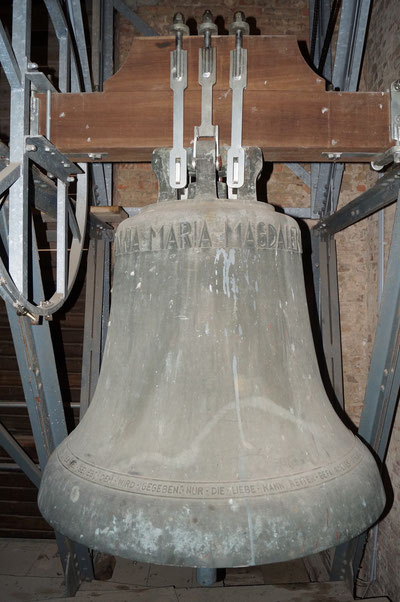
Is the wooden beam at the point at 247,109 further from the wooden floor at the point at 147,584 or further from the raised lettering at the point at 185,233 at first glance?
the wooden floor at the point at 147,584

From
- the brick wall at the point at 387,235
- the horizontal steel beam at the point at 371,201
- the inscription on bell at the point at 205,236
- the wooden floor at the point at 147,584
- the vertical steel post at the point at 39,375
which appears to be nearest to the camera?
the inscription on bell at the point at 205,236

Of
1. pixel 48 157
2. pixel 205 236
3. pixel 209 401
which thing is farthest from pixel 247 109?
pixel 209 401

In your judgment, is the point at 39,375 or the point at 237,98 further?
the point at 39,375

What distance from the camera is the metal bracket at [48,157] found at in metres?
1.40

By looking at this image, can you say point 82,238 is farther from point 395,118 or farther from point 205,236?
point 395,118

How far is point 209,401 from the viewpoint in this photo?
3.52ft

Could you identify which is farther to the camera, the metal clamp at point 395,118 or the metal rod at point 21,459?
the metal rod at point 21,459

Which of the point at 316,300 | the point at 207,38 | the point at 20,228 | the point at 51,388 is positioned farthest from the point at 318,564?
the point at 207,38

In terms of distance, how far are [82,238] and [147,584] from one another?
2.95m

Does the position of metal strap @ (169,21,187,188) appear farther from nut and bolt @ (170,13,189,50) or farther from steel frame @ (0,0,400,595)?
steel frame @ (0,0,400,595)

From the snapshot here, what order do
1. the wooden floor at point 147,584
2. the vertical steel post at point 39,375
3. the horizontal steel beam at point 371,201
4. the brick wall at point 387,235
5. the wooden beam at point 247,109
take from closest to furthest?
1. the wooden beam at point 247,109
2. the horizontal steel beam at point 371,201
3. the vertical steel post at point 39,375
4. the wooden floor at point 147,584
5. the brick wall at point 387,235

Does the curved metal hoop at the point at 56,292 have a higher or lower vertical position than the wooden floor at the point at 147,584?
higher

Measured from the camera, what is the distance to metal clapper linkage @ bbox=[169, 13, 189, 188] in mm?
1219

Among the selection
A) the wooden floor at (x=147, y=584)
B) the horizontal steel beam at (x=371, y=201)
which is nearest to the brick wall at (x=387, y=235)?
the wooden floor at (x=147, y=584)
